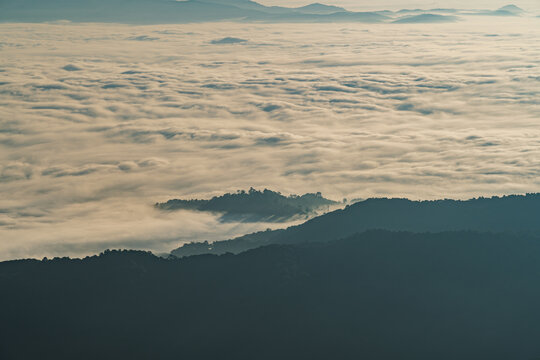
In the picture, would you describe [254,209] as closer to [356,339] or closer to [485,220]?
[485,220]

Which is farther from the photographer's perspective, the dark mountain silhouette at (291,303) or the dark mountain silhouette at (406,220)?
the dark mountain silhouette at (406,220)

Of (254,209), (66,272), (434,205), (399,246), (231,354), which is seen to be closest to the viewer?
(231,354)

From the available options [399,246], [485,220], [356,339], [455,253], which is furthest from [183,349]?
[485,220]

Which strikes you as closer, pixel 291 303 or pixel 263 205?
pixel 291 303

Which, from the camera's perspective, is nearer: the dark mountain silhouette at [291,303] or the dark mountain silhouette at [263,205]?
the dark mountain silhouette at [291,303]
